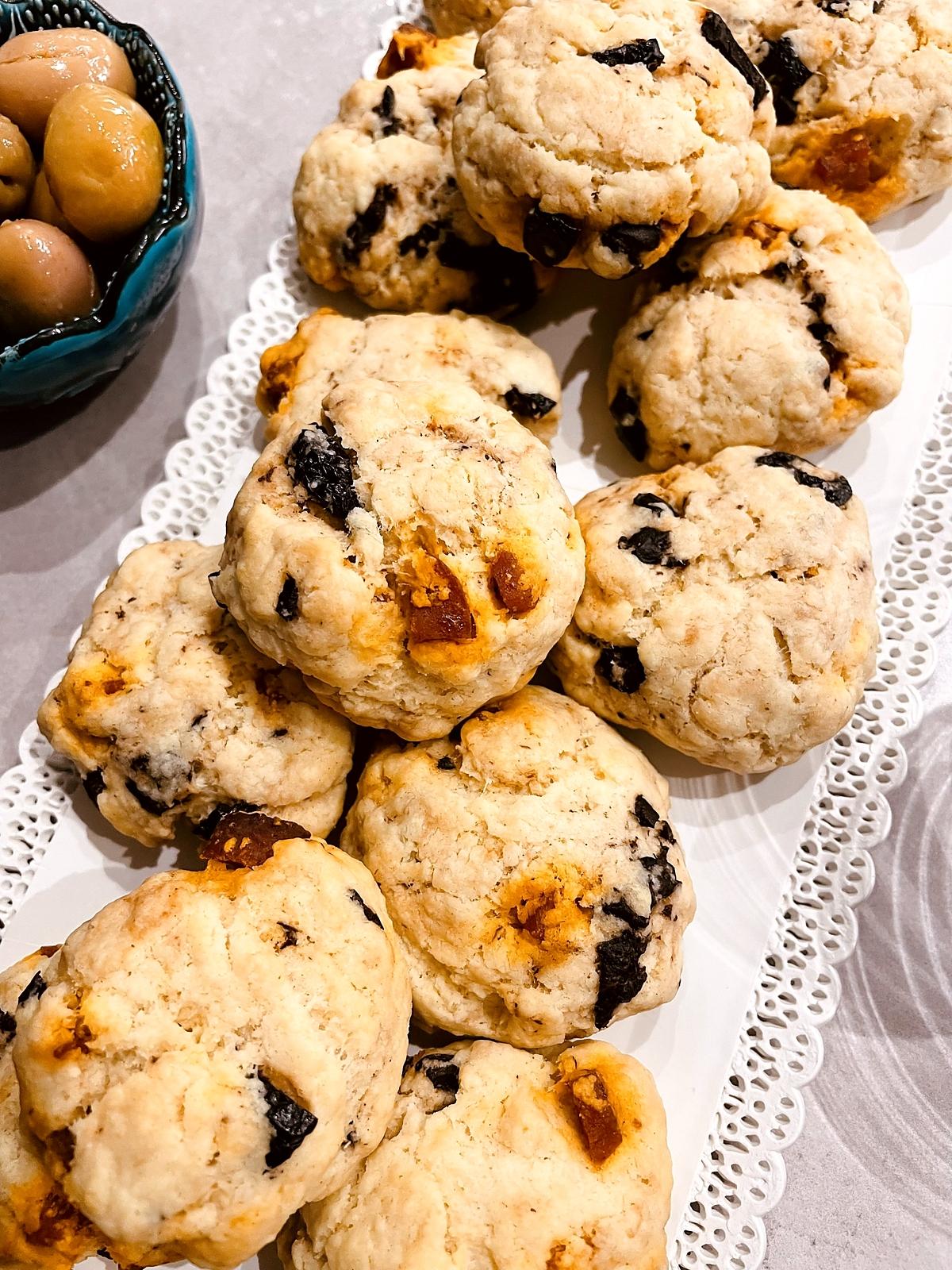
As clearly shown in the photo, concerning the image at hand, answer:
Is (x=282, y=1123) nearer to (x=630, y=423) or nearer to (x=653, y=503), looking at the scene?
(x=653, y=503)

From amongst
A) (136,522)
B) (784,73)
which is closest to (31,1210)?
(136,522)

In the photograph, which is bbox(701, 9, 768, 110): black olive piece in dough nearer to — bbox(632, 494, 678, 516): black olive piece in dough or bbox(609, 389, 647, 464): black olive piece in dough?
bbox(609, 389, 647, 464): black olive piece in dough

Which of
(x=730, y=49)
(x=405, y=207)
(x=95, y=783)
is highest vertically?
(x=730, y=49)

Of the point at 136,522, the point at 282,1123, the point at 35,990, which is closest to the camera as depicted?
the point at 282,1123

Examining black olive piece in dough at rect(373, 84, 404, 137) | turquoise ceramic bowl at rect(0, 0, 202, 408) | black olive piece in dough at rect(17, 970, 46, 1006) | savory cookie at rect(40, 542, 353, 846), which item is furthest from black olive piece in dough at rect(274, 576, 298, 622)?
black olive piece in dough at rect(373, 84, 404, 137)

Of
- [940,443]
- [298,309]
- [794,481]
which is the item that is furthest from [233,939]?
[940,443]

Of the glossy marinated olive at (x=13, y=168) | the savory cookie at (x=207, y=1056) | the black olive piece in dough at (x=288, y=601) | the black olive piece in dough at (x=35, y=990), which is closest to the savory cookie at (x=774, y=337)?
the black olive piece in dough at (x=288, y=601)

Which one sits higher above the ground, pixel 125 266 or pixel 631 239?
pixel 631 239
